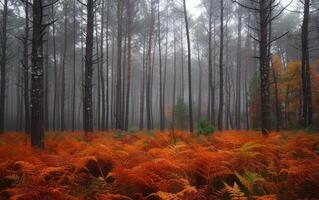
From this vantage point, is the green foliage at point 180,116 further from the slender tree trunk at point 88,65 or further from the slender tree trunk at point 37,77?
the slender tree trunk at point 37,77

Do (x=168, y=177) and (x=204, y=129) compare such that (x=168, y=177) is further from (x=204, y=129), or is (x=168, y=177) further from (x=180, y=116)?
(x=180, y=116)

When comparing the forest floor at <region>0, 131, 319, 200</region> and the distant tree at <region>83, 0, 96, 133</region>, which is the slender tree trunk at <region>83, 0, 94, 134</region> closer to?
the distant tree at <region>83, 0, 96, 133</region>

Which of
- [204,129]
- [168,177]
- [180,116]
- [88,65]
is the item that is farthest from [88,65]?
[180,116]

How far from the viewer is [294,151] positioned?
5539mm

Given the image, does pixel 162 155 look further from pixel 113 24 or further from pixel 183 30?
pixel 183 30

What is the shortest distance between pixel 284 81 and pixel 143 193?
25662 millimetres

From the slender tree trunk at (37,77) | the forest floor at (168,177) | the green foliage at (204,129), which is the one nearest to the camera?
the forest floor at (168,177)

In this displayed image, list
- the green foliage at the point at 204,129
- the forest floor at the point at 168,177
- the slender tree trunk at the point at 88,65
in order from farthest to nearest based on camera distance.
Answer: the slender tree trunk at the point at 88,65 < the green foliage at the point at 204,129 < the forest floor at the point at 168,177

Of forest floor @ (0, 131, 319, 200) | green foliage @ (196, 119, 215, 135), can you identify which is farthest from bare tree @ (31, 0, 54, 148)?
green foliage @ (196, 119, 215, 135)

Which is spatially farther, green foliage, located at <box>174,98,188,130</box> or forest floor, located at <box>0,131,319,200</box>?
green foliage, located at <box>174,98,188,130</box>

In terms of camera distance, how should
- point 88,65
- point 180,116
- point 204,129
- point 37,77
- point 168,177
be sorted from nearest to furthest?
point 168,177, point 37,77, point 204,129, point 88,65, point 180,116

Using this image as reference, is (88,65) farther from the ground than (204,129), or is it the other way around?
(88,65)

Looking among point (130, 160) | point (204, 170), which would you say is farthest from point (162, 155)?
point (204, 170)

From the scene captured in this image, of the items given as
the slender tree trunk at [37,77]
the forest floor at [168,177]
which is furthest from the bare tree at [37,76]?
the forest floor at [168,177]
